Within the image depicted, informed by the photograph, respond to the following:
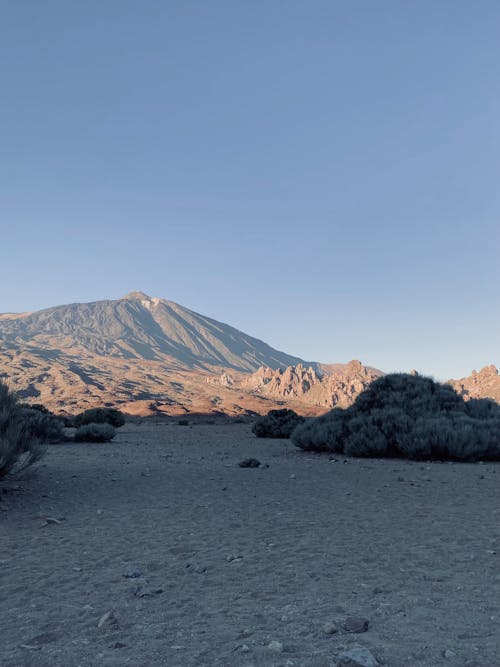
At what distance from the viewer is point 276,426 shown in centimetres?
2506

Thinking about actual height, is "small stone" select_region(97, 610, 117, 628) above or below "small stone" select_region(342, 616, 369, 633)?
below

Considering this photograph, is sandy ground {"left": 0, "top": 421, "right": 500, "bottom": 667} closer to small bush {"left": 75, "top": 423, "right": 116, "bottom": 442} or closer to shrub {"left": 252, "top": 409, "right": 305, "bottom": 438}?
small bush {"left": 75, "top": 423, "right": 116, "bottom": 442}

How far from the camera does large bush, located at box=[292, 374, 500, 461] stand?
49.1 ft

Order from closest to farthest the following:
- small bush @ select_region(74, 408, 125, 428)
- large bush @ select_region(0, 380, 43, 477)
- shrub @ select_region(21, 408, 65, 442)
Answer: large bush @ select_region(0, 380, 43, 477) < shrub @ select_region(21, 408, 65, 442) < small bush @ select_region(74, 408, 125, 428)

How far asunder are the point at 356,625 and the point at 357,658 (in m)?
0.58

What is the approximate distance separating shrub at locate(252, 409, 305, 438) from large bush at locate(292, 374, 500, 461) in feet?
21.6

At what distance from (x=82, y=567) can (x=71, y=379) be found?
320 feet

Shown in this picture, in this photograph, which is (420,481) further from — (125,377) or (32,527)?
(125,377)

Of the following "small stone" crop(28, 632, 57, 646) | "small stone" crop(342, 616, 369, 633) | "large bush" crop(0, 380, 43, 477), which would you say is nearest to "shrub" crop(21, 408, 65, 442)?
"large bush" crop(0, 380, 43, 477)

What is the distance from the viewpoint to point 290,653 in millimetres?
3396

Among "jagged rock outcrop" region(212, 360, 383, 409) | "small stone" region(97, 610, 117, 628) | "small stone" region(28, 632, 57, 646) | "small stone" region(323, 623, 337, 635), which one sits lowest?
"small stone" region(28, 632, 57, 646)

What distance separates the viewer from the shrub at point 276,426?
81.9 ft

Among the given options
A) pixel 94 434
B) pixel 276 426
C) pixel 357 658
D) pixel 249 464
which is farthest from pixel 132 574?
pixel 276 426

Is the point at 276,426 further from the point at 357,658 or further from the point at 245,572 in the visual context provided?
the point at 357,658
